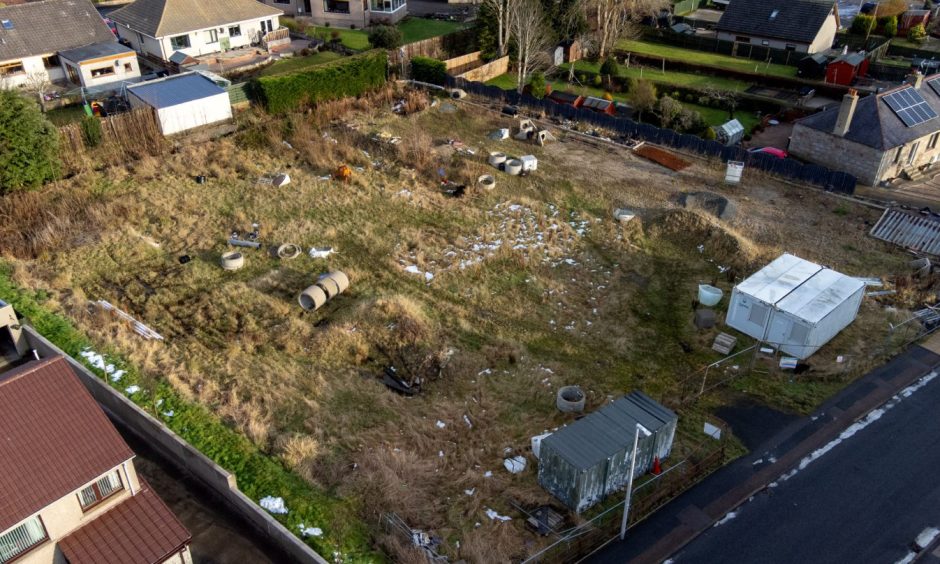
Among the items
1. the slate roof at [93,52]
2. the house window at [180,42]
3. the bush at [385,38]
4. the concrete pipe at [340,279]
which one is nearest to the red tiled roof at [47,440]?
the concrete pipe at [340,279]

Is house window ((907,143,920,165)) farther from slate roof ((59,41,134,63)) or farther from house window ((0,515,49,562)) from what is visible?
slate roof ((59,41,134,63))

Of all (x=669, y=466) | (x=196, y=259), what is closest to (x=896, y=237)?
(x=669, y=466)

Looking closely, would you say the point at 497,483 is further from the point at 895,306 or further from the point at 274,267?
the point at 895,306

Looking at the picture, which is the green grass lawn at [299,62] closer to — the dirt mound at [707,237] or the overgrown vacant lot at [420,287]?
the overgrown vacant lot at [420,287]

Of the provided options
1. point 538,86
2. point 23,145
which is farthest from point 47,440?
point 538,86

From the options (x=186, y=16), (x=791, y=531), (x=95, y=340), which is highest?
(x=186, y=16)
